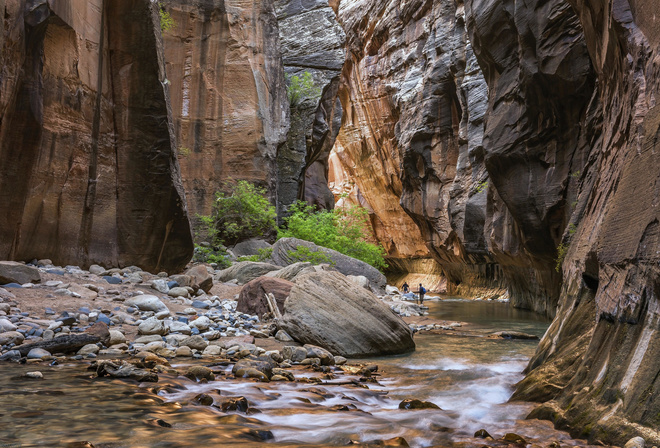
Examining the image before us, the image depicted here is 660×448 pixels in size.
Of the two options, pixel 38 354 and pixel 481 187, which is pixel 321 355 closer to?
pixel 38 354

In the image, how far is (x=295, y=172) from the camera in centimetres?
2805

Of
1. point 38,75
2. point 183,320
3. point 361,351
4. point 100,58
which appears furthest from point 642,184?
point 100,58

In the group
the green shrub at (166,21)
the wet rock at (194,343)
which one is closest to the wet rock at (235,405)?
the wet rock at (194,343)

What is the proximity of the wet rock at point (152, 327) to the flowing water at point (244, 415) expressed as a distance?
1.72 metres

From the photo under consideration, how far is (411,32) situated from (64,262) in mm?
30777

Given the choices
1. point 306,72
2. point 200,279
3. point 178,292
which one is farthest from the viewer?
point 306,72

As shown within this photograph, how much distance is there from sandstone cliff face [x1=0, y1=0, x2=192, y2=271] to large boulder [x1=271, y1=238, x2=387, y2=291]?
5.45 m

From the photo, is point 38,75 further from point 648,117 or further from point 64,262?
point 648,117

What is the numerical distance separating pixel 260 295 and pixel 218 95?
1353 cm

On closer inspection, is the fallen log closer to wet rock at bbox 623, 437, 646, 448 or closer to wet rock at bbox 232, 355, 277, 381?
wet rock at bbox 232, 355, 277, 381

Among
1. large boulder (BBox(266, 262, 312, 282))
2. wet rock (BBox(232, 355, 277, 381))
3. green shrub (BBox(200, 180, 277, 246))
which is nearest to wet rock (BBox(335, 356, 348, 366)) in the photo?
wet rock (BBox(232, 355, 277, 381))

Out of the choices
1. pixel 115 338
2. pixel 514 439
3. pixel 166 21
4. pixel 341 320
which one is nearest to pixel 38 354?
pixel 115 338

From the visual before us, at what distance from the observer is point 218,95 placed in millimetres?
20984

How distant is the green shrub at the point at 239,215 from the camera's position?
20.0 metres
